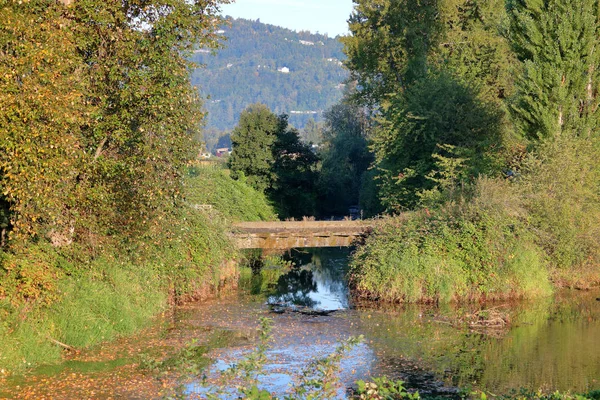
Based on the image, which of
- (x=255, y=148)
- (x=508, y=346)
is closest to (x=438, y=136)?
(x=508, y=346)

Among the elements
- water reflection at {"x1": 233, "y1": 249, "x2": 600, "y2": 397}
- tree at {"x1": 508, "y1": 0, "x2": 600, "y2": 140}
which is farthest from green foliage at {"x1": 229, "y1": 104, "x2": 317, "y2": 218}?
water reflection at {"x1": 233, "y1": 249, "x2": 600, "y2": 397}

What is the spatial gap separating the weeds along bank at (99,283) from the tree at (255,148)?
29108 millimetres

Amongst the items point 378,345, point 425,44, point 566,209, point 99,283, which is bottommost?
point 378,345

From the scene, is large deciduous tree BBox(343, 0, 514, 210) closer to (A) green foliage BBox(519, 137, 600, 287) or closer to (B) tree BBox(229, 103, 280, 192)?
(A) green foliage BBox(519, 137, 600, 287)

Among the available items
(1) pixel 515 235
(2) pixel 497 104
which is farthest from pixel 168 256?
(2) pixel 497 104

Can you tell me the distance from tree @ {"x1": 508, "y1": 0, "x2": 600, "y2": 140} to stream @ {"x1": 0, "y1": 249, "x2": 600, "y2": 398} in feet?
28.7

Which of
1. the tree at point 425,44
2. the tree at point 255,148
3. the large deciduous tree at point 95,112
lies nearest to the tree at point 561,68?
the tree at point 425,44

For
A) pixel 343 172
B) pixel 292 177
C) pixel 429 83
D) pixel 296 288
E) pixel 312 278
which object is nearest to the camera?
pixel 296 288

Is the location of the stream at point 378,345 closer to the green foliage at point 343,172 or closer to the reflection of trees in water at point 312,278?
the reflection of trees in water at point 312,278

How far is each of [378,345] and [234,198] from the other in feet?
95.3

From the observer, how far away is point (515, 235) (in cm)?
2967

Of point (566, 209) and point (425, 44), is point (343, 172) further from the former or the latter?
point (566, 209)

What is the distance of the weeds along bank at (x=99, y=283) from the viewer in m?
18.7

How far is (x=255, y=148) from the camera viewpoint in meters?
58.2
